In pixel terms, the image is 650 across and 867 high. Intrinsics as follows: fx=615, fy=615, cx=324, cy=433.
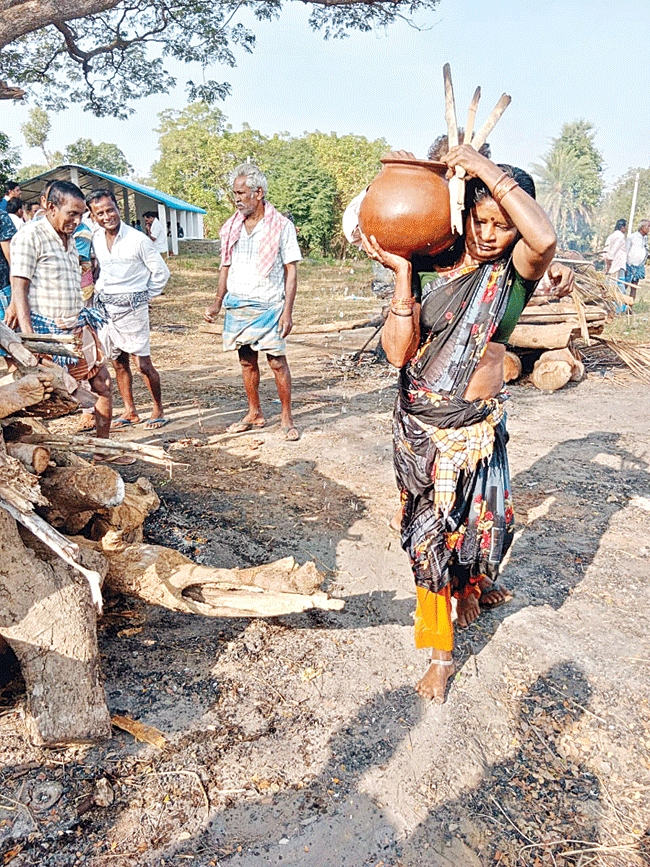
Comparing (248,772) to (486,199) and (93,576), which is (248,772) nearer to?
(93,576)

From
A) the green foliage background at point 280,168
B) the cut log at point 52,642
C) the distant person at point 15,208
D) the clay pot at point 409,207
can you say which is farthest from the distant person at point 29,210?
the green foliage background at point 280,168

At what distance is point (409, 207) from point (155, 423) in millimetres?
4061

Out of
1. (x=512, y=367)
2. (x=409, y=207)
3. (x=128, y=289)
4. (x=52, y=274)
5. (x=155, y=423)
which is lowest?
(x=155, y=423)

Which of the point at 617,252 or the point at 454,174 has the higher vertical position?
the point at 454,174

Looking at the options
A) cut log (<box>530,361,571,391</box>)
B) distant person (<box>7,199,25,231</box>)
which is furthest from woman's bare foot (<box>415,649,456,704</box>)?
distant person (<box>7,199,25,231</box>)

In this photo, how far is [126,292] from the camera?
5.26 metres

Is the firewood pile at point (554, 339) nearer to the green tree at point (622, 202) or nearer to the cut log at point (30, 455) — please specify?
the cut log at point (30, 455)

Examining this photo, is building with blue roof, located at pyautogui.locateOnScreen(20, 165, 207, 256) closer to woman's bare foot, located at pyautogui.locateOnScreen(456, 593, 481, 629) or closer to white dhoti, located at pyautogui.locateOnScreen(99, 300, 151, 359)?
white dhoti, located at pyautogui.locateOnScreen(99, 300, 151, 359)

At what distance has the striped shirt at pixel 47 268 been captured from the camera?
382 cm

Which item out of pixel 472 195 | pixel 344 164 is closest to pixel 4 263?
pixel 472 195

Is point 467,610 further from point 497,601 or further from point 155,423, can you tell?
point 155,423

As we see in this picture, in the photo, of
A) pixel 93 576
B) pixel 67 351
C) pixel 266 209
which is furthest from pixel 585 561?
pixel 266 209

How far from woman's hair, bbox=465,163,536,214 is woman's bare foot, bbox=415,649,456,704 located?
1.64m

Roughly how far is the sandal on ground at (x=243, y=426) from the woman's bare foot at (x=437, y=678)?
325 cm
